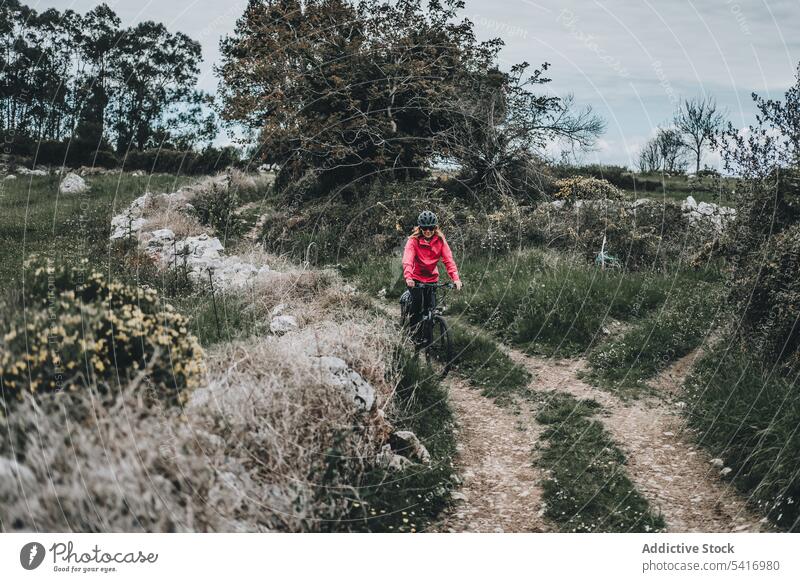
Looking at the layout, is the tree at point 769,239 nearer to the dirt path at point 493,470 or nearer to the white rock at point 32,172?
the dirt path at point 493,470

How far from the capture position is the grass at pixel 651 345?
8134 mm

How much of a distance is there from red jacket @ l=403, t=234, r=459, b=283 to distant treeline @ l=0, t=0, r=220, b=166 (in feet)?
11.6

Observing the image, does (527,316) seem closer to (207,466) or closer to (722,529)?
(722,529)

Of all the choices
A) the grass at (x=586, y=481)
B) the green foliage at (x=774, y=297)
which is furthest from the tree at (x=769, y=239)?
the grass at (x=586, y=481)

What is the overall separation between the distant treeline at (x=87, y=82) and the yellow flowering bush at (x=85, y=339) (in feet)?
4.26

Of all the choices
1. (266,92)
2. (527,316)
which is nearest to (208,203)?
(266,92)

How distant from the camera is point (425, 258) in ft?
27.5

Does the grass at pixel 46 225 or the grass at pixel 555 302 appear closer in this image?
the grass at pixel 46 225

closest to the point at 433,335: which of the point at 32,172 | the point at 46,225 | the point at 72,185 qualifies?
the point at 72,185

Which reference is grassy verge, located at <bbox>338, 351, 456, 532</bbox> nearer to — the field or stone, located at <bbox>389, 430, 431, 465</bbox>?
the field

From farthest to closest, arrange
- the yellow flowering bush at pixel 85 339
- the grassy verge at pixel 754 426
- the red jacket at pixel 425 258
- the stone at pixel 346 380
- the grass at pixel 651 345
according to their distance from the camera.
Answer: the red jacket at pixel 425 258, the grass at pixel 651 345, the stone at pixel 346 380, the grassy verge at pixel 754 426, the yellow flowering bush at pixel 85 339

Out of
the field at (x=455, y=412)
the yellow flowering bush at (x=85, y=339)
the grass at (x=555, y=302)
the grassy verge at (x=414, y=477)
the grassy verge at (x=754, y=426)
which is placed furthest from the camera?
the grass at (x=555, y=302)

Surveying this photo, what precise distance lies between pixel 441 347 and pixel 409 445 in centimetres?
305

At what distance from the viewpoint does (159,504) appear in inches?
163
